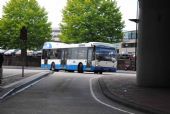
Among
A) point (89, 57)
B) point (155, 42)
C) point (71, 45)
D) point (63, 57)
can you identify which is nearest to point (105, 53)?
point (89, 57)

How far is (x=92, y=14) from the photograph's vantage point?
80.6 metres

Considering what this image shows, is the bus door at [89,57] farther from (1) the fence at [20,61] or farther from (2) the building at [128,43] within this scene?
(2) the building at [128,43]

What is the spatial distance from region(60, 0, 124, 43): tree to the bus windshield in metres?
33.2

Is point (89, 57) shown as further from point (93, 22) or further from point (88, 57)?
point (93, 22)

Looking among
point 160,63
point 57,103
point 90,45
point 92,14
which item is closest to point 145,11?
point 160,63

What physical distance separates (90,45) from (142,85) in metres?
21.0

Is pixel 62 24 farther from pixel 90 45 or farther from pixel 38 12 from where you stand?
pixel 90 45

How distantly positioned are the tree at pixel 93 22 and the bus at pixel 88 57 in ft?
94.7

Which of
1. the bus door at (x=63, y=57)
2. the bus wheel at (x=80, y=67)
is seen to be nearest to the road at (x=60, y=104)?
the bus wheel at (x=80, y=67)

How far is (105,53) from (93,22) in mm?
34314

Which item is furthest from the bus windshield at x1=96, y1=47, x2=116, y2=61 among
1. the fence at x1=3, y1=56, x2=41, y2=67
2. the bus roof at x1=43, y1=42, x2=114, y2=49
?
the fence at x1=3, y1=56, x2=41, y2=67

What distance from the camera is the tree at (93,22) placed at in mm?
80625

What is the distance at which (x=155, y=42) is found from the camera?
24812 millimetres

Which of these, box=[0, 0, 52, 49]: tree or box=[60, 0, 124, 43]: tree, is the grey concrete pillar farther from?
box=[0, 0, 52, 49]: tree
